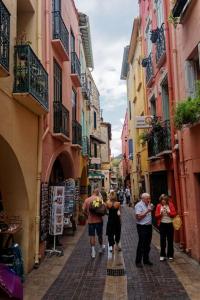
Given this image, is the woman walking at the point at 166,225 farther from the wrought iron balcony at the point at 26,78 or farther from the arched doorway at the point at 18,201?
the wrought iron balcony at the point at 26,78

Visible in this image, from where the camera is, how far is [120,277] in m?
8.17

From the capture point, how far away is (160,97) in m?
14.3

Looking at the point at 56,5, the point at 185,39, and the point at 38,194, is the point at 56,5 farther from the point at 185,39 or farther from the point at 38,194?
the point at 38,194

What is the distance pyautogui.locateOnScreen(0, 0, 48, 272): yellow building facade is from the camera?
7.55 m

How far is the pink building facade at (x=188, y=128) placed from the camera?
29.7ft

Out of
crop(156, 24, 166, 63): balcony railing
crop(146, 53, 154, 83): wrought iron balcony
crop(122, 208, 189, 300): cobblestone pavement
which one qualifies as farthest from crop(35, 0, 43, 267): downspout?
crop(146, 53, 154, 83): wrought iron balcony

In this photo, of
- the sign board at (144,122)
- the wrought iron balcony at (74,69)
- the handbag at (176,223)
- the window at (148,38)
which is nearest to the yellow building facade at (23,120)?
the handbag at (176,223)

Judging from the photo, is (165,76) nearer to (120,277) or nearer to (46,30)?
(46,30)

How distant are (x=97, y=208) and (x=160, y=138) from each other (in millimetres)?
4028

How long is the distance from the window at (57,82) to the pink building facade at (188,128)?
4.17 m

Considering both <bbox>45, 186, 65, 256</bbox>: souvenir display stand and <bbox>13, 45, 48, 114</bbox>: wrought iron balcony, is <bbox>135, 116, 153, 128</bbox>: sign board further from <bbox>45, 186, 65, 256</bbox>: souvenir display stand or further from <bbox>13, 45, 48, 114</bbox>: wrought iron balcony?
<bbox>13, 45, 48, 114</bbox>: wrought iron balcony

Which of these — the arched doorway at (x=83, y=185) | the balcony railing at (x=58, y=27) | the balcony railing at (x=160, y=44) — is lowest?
the arched doorway at (x=83, y=185)

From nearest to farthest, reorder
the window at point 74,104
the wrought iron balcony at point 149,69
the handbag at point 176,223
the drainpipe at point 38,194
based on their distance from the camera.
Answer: the drainpipe at point 38,194
the handbag at point 176,223
the wrought iron balcony at point 149,69
the window at point 74,104

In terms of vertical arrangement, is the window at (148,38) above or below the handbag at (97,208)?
above
